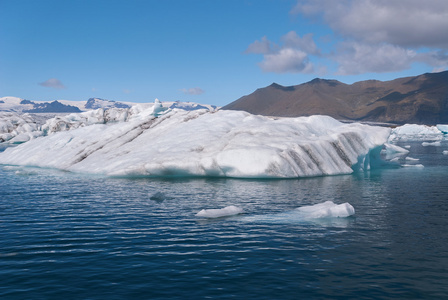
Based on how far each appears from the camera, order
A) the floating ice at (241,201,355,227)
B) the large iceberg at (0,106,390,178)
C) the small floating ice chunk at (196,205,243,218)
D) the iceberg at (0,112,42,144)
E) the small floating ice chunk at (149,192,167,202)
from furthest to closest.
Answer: the iceberg at (0,112,42,144)
the large iceberg at (0,106,390,178)
the small floating ice chunk at (149,192,167,202)
the small floating ice chunk at (196,205,243,218)
the floating ice at (241,201,355,227)

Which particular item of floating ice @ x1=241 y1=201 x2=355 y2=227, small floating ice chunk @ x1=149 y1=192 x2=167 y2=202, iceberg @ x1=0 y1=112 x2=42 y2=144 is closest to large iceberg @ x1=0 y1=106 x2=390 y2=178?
small floating ice chunk @ x1=149 y1=192 x2=167 y2=202

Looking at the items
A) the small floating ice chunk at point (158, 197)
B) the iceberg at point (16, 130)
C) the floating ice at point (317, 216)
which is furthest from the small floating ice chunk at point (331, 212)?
the iceberg at point (16, 130)

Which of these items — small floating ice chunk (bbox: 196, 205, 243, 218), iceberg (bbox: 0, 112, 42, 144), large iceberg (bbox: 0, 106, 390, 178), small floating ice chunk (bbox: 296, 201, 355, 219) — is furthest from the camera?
iceberg (bbox: 0, 112, 42, 144)

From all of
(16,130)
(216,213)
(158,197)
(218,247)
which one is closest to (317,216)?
(216,213)

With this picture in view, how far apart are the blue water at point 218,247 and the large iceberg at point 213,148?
299 inches

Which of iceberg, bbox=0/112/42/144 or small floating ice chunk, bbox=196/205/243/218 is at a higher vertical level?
iceberg, bbox=0/112/42/144

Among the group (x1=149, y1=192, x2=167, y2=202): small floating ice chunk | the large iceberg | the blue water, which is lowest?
the blue water

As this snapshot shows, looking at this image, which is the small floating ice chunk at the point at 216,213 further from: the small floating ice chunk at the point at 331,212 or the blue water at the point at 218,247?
the small floating ice chunk at the point at 331,212

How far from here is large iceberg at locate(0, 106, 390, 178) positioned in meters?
36.4

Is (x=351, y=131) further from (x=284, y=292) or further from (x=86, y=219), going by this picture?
(x=284, y=292)

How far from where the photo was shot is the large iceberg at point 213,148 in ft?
119

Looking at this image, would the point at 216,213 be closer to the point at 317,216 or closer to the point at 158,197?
the point at 317,216

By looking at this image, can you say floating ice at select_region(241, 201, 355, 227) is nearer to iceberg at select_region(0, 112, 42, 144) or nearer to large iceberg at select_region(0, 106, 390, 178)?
large iceberg at select_region(0, 106, 390, 178)

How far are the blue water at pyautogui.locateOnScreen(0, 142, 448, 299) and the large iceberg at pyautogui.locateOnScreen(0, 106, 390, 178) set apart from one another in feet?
24.9
